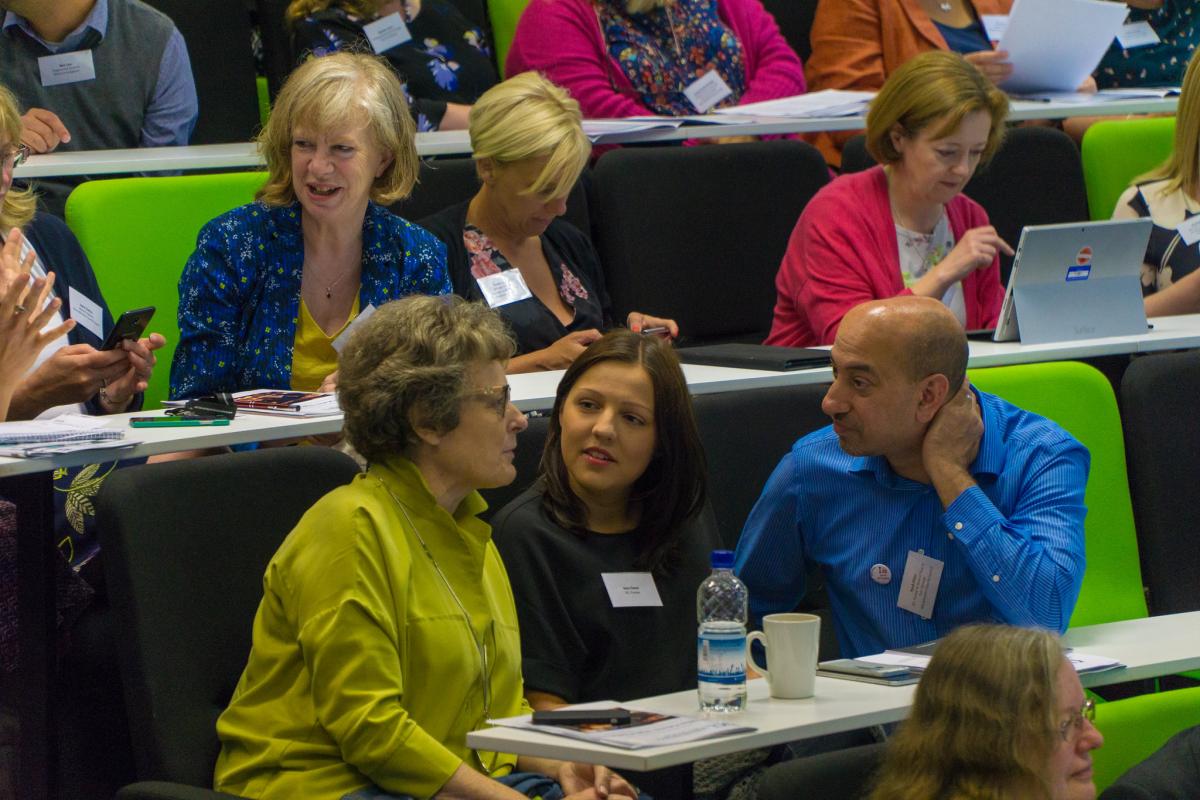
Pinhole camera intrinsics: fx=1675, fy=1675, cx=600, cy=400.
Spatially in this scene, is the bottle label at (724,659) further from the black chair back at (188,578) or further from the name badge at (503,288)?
the name badge at (503,288)

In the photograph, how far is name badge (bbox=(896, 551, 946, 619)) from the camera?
267cm

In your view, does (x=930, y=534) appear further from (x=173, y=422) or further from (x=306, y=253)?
(x=306, y=253)

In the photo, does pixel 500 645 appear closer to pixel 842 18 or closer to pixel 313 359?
pixel 313 359

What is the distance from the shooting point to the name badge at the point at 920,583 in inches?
105

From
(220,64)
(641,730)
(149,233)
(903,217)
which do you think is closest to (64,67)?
(220,64)

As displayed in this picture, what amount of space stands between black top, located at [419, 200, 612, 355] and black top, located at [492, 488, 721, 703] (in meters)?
1.08

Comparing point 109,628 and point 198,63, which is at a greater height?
point 198,63

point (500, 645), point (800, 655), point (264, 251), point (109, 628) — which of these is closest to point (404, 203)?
point (264, 251)

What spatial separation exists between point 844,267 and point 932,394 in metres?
1.24

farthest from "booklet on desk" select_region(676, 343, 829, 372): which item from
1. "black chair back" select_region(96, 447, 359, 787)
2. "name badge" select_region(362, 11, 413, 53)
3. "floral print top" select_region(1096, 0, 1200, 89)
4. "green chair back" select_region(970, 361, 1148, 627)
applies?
"floral print top" select_region(1096, 0, 1200, 89)

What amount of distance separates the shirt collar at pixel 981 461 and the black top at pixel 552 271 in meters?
1.15

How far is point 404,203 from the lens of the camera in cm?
406

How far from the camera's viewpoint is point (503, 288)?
12.4 ft

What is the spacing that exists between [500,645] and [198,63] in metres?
2.87
